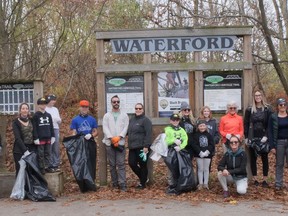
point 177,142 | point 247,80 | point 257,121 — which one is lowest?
point 177,142

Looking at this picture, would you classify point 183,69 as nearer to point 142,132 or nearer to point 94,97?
point 142,132

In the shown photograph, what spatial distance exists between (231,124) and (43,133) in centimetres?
378

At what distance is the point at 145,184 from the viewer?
33.1 ft

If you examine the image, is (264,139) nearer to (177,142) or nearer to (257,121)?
(257,121)

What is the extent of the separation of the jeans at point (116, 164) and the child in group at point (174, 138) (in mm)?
1006

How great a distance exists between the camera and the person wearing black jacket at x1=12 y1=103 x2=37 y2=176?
30.3 feet

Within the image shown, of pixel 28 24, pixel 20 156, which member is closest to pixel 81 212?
pixel 20 156

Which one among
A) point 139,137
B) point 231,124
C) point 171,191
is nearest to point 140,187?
point 171,191

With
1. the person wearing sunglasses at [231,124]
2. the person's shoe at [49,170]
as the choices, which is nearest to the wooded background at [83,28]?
the person wearing sunglasses at [231,124]

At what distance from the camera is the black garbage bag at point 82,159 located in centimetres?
964

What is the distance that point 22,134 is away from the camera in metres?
9.30

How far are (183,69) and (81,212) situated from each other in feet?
12.3

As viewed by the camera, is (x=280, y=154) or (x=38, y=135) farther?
(x=38, y=135)

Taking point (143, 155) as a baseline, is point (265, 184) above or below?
below
